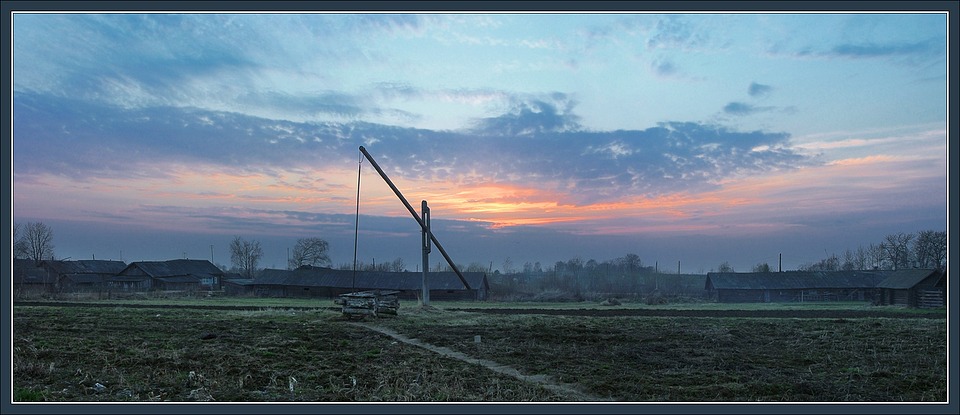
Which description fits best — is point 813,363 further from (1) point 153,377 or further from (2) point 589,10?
(1) point 153,377

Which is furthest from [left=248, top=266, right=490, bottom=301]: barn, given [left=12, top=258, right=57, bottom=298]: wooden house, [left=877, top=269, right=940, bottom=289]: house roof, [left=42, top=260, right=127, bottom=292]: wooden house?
[left=877, top=269, right=940, bottom=289]: house roof

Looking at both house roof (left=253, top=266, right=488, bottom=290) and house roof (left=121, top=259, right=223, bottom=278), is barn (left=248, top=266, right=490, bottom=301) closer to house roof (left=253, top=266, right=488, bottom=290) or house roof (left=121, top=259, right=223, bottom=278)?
house roof (left=253, top=266, right=488, bottom=290)

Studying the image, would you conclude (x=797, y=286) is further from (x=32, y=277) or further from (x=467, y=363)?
(x=32, y=277)

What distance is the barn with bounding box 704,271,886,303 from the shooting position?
6312cm

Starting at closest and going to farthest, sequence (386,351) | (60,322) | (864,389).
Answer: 1. (864,389)
2. (386,351)
3. (60,322)

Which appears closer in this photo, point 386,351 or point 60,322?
point 386,351

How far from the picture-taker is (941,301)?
47969 mm

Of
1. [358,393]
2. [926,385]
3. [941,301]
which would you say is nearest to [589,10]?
[358,393]

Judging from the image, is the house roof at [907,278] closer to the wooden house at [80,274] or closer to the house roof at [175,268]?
the house roof at [175,268]

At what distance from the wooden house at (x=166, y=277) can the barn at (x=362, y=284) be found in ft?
52.5

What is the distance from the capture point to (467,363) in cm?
1513

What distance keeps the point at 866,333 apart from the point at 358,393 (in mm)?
21362

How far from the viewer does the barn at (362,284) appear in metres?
62.1

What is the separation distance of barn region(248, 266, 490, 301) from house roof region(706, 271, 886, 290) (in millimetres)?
27326
